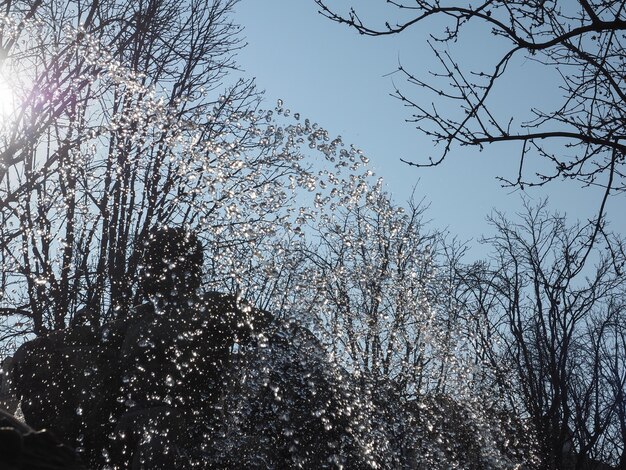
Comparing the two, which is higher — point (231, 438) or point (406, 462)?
point (406, 462)

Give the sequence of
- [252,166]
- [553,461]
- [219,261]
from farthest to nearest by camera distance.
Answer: [252,166] → [219,261] → [553,461]

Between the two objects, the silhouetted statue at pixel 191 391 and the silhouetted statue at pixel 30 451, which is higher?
the silhouetted statue at pixel 191 391

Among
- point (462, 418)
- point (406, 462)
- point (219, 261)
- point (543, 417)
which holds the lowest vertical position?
point (406, 462)

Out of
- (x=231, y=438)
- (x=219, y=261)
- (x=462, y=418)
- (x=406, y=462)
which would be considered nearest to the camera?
(x=231, y=438)

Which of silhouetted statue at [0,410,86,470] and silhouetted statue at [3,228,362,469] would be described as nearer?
silhouetted statue at [0,410,86,470]

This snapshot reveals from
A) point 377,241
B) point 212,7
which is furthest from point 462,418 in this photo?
point 212,7

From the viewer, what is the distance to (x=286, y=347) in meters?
6.77

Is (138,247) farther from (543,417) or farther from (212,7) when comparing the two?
(543,417)

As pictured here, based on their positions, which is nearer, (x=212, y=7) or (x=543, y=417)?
(x=543, y=417)

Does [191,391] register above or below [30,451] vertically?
above

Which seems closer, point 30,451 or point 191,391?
point 30,451

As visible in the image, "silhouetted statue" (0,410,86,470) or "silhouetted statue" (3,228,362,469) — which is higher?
"silhouetted statue" (3,228,362,469)

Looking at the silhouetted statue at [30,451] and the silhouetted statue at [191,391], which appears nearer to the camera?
the silhouetted statue at [30,451]

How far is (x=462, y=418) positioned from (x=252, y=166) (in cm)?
654
